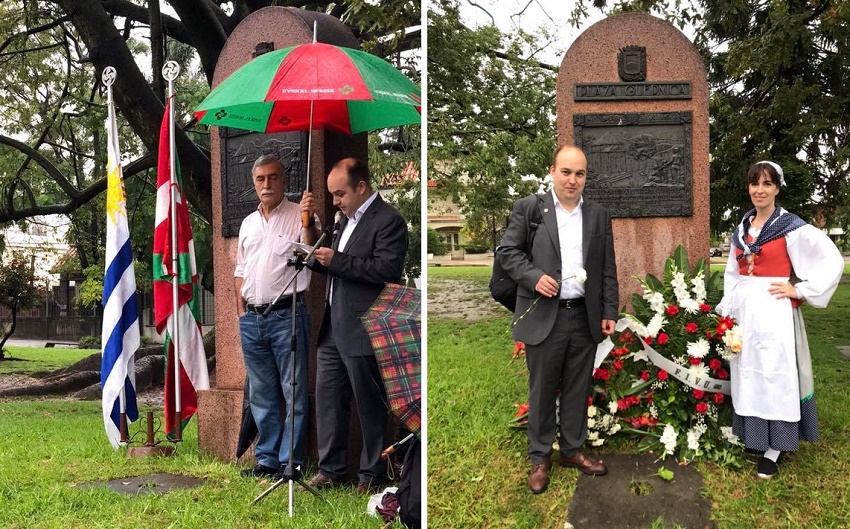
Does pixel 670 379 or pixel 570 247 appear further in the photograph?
pixel 670 379

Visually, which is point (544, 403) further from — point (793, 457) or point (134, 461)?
point (134, 461)

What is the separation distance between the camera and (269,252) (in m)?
4.86

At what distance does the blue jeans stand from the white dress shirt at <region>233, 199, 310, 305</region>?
15 cm

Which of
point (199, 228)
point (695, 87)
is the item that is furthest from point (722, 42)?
point (199, 228)

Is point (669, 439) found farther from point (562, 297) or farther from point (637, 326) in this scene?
point (562, 297)

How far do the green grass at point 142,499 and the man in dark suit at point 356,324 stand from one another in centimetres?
24

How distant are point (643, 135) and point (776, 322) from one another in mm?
1748

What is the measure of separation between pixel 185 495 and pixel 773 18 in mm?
7660

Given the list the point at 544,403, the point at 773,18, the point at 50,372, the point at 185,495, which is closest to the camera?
the point at 544,403

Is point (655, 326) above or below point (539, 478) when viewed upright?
above

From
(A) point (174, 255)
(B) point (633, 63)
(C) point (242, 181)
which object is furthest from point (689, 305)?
(A) point (174, 255)

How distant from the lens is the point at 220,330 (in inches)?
225

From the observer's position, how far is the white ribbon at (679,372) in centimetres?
462

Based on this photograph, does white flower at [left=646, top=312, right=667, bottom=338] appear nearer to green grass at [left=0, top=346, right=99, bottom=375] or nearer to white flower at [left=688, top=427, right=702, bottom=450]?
white flower at [left=688, top=427, right=702, bottom=450]
